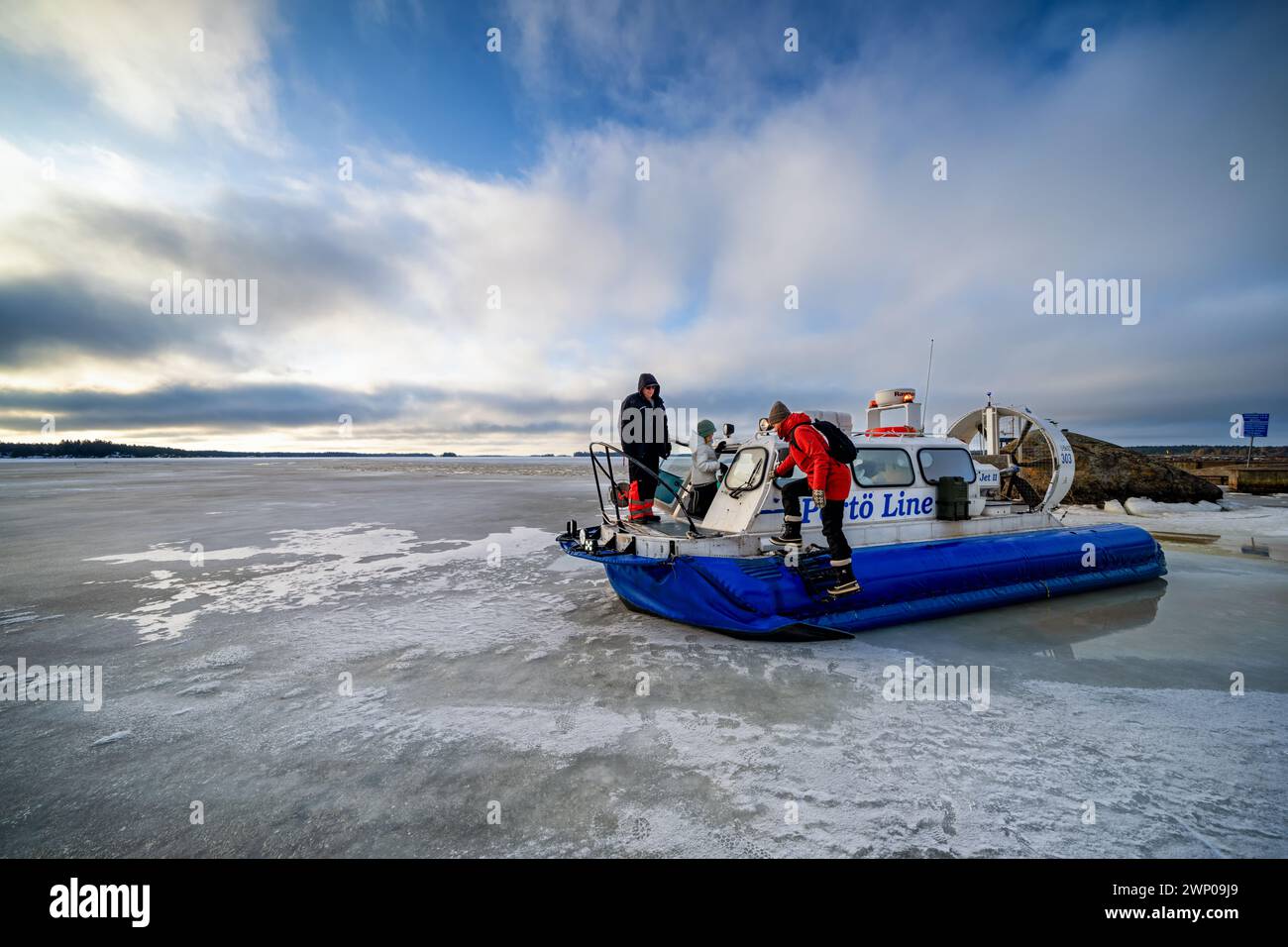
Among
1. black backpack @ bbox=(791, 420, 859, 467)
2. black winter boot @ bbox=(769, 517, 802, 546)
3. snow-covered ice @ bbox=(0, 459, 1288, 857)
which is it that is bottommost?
snow-covered ice @ bbox=(0, 459, 1288, 857)

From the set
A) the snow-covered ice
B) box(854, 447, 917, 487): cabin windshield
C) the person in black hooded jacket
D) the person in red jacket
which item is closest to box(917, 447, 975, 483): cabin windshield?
box(854, 447, 917, 487): cabin windshield

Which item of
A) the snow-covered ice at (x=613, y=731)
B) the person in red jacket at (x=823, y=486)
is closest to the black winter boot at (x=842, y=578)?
the person in red jacket at (x=823, y=486)

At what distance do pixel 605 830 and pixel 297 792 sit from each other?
151 centimetres

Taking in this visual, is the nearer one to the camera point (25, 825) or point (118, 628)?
point (25, 825)

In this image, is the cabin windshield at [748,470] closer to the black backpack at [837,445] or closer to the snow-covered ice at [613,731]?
the black backpack at [837,445]

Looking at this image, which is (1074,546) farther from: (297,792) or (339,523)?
(339,523)

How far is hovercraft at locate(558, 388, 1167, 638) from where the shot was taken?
440 cm

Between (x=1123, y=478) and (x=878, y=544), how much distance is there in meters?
13.0

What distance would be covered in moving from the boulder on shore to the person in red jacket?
38.0 feet

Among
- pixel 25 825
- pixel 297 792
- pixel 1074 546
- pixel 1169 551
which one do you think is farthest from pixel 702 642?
pixel 1169 551

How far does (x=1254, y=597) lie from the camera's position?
5375 millimetres

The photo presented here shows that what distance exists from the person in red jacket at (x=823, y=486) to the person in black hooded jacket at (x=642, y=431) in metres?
1.51

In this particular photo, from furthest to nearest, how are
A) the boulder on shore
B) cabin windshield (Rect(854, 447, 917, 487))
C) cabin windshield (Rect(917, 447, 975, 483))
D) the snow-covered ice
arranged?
1. the boulder on shore
2. cabin windshield (Rect(917, 447, 975, 483))
3. cabin windshield (Rect(854, 447, 917, 487))
4. the snow-covered ice

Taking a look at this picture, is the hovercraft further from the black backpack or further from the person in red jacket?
the black backpack
